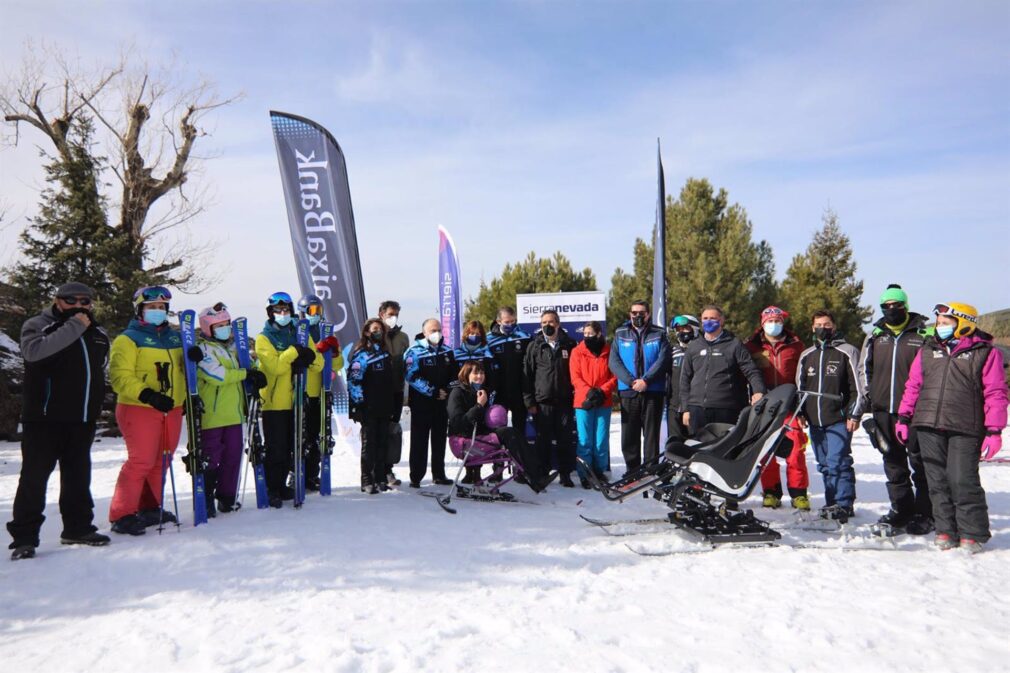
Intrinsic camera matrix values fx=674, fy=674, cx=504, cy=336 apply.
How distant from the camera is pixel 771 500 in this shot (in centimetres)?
597

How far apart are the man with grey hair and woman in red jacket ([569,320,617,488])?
53.0 inches

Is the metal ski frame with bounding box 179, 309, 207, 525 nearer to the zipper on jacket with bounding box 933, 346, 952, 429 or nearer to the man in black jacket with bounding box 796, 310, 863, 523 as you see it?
the man in black jacket with bounding box 796, 310, 863, 523

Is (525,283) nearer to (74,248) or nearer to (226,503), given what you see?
(74,248)

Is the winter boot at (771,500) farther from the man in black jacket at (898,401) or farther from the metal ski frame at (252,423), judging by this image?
the metal ski frame at (252,423)

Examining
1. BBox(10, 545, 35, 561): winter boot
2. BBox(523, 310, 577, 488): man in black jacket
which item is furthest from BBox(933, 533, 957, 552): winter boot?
BBox(10, 545, 35, 561): winter boot

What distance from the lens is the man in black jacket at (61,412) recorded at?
14.0ft

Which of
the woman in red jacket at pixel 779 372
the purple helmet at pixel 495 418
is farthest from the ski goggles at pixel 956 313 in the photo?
the purple helmet at pixel 495 418

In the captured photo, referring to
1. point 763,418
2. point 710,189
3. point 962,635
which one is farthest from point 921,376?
point 710,189

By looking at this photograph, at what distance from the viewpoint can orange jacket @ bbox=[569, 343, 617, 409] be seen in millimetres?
6934

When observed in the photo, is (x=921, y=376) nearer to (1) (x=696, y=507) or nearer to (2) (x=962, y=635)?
(1) (x=696, y=507)

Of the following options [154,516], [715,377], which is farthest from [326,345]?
[715,377]

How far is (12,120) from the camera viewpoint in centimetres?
1719

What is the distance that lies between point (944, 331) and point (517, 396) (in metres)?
3.93

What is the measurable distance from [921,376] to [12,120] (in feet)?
67.8
